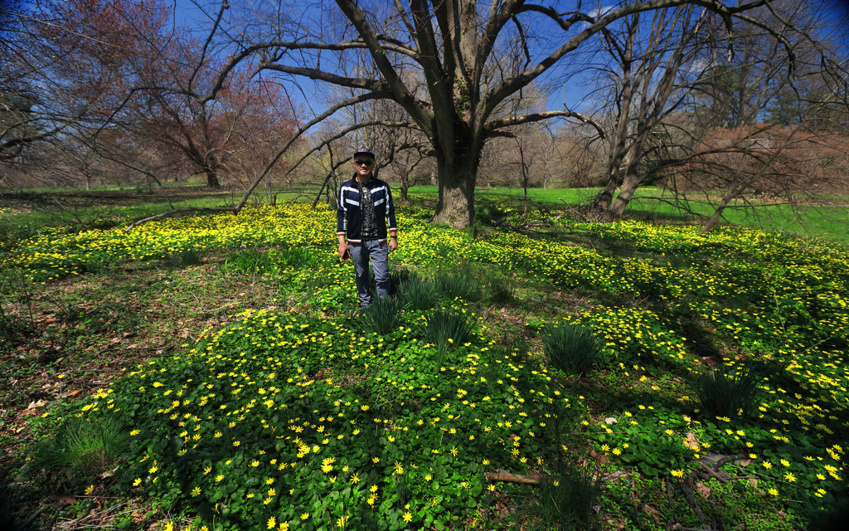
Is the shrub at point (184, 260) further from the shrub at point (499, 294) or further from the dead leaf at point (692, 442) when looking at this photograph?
the dead leaf at point (692, 442)

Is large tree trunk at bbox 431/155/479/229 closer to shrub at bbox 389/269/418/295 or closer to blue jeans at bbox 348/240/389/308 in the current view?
shrub at bbox 389/269/418/295

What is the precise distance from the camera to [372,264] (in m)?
4.25

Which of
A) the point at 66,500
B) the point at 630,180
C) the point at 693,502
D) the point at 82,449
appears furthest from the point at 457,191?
the point at 630,180

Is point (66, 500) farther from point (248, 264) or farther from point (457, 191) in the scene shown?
point (457, 191)

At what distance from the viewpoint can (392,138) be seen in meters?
13.4

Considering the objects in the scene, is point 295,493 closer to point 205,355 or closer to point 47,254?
point 205,355

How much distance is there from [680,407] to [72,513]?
4.39 meters

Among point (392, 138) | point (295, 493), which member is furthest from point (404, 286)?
point (392, 138)

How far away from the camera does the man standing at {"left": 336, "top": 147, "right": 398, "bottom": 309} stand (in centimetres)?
404

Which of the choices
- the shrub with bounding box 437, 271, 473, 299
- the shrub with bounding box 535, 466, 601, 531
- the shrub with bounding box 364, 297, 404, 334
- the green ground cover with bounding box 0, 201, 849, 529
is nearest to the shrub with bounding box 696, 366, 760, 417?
the green ground cover with bounding box 0, 201, 849, 529

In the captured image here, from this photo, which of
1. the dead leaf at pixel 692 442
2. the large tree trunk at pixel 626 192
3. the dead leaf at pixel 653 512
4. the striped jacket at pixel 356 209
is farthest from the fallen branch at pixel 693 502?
the large tree trunk at pixel 626 192

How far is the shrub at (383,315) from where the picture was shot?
12.3 feet

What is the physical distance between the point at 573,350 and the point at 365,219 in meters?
2.89

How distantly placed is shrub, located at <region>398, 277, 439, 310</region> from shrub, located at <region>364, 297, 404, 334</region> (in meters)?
0.27
